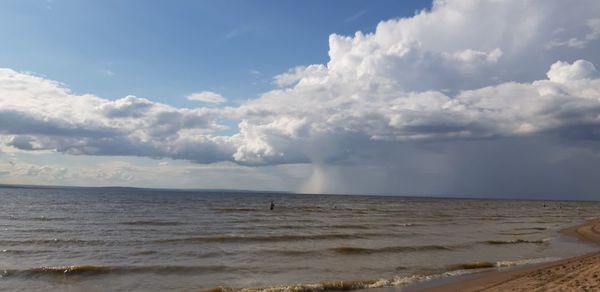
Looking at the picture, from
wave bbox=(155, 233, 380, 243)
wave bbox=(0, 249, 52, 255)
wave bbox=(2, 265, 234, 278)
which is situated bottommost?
wave bbox=(0, 249, 52, 255)

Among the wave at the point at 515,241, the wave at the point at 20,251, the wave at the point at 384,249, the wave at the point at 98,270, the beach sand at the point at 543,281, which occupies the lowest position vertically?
the wave at the point at 20,251

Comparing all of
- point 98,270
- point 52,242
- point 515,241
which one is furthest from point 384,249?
point 52,242

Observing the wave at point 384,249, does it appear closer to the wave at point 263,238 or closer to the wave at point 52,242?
the wave at point 263,238

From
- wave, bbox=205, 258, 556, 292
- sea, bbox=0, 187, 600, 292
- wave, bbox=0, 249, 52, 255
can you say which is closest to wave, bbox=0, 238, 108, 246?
sea, bbox=0, 187, 600, 292

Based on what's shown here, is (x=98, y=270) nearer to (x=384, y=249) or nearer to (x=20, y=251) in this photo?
(x=20, y=251)

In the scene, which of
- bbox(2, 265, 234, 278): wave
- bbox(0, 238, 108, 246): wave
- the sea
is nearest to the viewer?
the sea

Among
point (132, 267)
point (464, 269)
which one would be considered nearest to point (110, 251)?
point (132, 267)

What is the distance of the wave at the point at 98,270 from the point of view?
1811 centimetres

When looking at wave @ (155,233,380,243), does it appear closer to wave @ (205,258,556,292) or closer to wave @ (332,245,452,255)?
wave @ (332,245,452,255)

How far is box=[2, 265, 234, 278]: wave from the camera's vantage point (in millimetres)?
18109

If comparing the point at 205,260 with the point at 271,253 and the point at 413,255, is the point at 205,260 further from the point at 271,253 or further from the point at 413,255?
the point at 413,255

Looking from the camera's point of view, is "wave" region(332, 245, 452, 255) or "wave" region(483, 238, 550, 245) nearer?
"wave" region(332, 245, 452, 255)

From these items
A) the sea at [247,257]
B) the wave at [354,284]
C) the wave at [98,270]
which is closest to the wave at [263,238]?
the sea at [247,257]

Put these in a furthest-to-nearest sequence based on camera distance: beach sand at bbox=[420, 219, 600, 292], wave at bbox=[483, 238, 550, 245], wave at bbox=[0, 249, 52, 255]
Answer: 1. wave at bbox=[483, 238, 550, 245]
2. wave at bbox=[0, 249, 52, 255]
3. beach sand at bbox=[420, 219, 600, 292]
